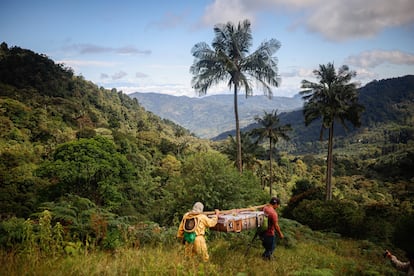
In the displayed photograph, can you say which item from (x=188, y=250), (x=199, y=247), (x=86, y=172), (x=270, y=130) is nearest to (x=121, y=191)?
(x=86, y=172)

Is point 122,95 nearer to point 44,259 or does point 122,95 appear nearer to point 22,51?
point 22,51

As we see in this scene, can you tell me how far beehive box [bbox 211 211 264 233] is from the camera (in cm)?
651

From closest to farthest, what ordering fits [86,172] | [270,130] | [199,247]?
[199,247] → [86,172] → [270,130]

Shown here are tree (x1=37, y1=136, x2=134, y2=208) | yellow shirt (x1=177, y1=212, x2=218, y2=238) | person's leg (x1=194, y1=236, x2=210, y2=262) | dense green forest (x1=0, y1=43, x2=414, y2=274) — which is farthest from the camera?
tree (x1=37, y1=136, x2=134, y2=208)

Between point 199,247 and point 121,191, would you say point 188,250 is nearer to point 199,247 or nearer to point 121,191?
point 199,247

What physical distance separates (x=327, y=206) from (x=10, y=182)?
30.6 meters

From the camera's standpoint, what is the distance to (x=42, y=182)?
2938 cm

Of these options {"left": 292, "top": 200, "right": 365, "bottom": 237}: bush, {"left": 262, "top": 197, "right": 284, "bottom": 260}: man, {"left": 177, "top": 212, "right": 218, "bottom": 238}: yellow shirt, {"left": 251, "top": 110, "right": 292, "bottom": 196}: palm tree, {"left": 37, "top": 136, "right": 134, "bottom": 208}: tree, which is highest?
{"left": 251, "top": 110, "right": 292, "bottom": 196}: palm tree

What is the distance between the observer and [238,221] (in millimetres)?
6691

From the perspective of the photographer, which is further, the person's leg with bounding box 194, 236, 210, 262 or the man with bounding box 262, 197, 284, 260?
the man with bounding box 262, 197, 284, 260

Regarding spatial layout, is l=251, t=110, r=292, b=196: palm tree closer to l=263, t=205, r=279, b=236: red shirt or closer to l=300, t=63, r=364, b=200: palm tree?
l=300, t=63, r=364, b=200: palm tree

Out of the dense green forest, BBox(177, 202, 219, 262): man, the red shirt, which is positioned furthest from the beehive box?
the dense green forest

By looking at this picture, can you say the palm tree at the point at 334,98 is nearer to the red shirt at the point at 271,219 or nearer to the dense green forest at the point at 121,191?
the dense green forest at the point at 121,191

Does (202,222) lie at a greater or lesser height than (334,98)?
lesser
